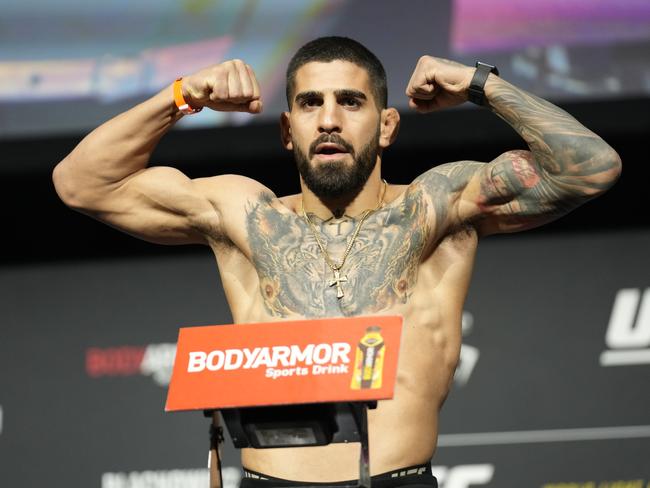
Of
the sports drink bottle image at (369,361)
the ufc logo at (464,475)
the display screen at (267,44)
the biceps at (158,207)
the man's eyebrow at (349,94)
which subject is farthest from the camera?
the ufc logo at (464,475)

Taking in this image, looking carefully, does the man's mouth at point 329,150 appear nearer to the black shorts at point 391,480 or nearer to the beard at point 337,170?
the beard at point 337,170

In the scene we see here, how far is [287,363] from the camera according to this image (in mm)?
1871

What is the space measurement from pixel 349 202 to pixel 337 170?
112 mm

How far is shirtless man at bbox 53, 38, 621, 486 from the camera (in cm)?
249

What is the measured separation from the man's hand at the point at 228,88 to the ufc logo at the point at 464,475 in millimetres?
1822

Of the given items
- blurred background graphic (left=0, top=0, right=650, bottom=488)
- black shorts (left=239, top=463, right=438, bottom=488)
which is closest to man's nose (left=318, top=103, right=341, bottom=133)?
black shorts (left=239, top=463, right=438, bottom=488)

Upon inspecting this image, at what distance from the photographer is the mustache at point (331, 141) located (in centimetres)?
256

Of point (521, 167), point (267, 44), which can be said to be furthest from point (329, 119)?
point (267, 44)

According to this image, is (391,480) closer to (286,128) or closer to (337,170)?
(337,170)

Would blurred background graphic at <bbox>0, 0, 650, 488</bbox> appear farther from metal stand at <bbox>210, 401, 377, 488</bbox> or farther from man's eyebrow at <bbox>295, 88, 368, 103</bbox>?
metal stand at <bbox>210, 401, 377, 488</bbox>

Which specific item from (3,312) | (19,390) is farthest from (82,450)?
(3,312)

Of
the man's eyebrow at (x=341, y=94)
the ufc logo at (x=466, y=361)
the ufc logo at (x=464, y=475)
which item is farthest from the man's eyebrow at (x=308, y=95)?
the ufc logo at (x=464, y=475)

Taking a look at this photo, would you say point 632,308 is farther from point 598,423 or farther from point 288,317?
point 288,317

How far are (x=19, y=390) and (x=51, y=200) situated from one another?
Answer: 0.69 m
